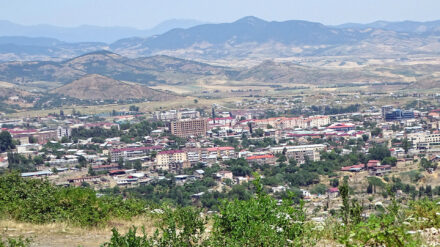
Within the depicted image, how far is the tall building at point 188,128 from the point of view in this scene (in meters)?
46.7

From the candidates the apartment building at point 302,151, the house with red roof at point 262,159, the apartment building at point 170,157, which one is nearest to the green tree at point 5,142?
the apartment building at point 170,157

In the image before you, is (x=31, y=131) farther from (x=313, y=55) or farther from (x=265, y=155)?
(x=313, y=55)

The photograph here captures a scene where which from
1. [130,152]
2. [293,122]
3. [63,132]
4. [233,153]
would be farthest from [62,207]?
[293,122]

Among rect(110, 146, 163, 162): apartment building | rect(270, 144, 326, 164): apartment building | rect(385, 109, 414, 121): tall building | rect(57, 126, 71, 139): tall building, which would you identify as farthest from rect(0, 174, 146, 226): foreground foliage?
rect(385, 109, 414, 121): tall building

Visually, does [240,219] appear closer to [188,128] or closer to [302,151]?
[302,151]

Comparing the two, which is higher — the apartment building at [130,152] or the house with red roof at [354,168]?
the house with red roof at [354,168]

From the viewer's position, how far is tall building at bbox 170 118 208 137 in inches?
1837

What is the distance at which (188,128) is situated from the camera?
4700 centimetres

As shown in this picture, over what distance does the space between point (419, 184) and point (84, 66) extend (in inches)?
3973

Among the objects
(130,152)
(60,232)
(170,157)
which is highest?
(60,232)

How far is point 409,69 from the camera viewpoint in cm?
9550

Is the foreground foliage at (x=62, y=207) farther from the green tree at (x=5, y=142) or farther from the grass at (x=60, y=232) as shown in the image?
the green tree at (x=5, y=142)

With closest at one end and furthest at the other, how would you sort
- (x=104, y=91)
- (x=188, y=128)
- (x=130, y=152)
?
(x=130, y=152) → (x=188, y=128) → (x=104, y=91)

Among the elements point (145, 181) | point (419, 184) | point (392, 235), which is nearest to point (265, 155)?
point (145, 181)
